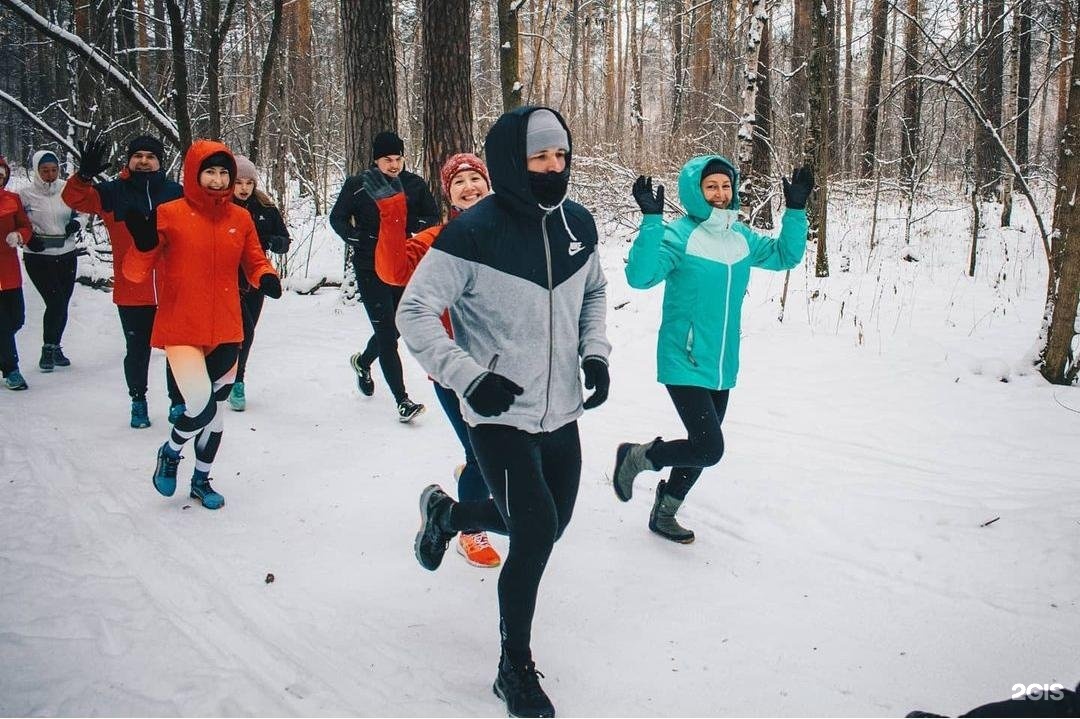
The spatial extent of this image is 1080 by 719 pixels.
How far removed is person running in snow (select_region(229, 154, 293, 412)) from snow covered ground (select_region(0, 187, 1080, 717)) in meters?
0.65

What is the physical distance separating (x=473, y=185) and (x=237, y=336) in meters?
1.78

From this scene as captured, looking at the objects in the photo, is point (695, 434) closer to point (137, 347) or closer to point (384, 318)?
point (384, 318)

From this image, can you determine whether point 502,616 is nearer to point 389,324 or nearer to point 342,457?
point 342,457

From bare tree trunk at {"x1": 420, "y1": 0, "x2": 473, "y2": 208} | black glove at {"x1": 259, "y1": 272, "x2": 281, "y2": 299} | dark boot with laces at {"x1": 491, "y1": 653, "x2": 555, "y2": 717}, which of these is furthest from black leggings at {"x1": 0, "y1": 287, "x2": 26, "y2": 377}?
dark boot with laces at {"x1": 491, "y1": 653, "x2": 555, "y2": 717}

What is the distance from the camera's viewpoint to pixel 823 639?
290 cm

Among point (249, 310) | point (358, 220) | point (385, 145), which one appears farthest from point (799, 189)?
point (249, 310)

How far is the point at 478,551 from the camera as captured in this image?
A: 3.51 metres

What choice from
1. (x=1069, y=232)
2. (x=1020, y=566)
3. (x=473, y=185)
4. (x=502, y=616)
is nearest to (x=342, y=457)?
(x=473, y=185)

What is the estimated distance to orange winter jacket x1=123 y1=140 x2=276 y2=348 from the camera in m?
3.87

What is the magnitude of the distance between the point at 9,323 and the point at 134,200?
264cm

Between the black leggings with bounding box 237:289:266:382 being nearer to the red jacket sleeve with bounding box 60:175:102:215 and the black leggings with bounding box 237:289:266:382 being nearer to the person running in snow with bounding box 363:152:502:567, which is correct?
the red jacket sleeve with bounding box 60:175:102:215

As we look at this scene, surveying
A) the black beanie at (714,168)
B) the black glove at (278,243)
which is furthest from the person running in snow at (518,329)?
the black glove at (278,243)

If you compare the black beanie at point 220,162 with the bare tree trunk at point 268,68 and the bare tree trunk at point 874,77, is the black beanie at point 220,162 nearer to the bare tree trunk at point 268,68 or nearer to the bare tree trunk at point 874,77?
the bare tree trunk at point 268,68

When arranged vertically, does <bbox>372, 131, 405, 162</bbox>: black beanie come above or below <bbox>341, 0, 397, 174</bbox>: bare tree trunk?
below
